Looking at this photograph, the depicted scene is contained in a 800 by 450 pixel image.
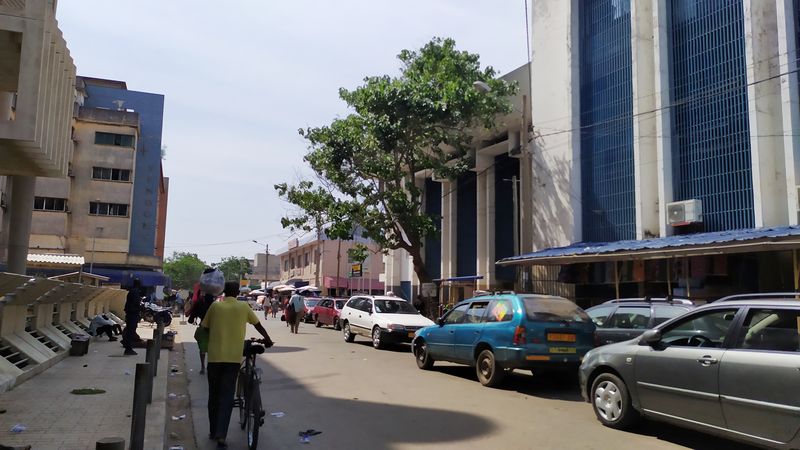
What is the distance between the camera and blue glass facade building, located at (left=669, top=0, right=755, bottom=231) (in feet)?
49.5

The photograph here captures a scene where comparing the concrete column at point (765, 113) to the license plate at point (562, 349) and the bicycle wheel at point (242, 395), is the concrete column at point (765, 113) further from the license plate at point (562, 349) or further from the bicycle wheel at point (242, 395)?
the bicycle wheel at point (242, 395)

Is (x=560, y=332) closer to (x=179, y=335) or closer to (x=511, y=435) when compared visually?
(x=511, y=435)

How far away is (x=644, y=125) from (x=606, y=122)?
5.33 ft

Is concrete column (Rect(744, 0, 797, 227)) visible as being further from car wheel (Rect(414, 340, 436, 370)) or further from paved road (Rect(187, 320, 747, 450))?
car wheel (Rect(414, 340, 436, 370))

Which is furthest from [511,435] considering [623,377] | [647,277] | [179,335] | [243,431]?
[179,335]

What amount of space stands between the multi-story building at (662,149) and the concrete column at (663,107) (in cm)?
4

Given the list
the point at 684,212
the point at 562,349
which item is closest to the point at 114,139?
the point at 684,212

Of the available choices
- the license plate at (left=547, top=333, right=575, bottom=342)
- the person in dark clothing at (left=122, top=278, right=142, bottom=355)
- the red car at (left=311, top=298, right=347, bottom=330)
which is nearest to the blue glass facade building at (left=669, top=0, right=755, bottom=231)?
the license plate at (left=547, top=333, right=575, bottom=342)

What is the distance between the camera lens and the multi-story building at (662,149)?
14.3 meters

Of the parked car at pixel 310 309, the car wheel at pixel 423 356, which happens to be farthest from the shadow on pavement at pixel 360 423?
the parked car at pixel 310 309

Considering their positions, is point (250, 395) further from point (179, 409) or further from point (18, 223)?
point (18, 223)

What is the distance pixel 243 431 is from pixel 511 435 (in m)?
3.09

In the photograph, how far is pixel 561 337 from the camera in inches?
376

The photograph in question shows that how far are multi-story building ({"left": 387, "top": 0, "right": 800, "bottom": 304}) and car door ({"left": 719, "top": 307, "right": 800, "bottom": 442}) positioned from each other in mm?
6600
